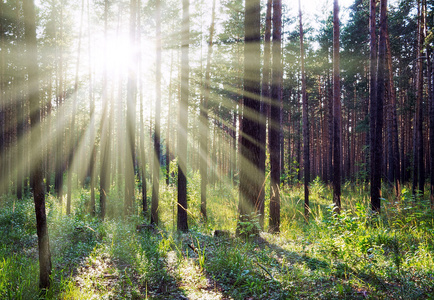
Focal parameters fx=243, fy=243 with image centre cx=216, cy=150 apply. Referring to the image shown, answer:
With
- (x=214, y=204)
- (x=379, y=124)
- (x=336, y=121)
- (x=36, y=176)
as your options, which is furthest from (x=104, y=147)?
(x=379, y=124)

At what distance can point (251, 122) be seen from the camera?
6.11 meters

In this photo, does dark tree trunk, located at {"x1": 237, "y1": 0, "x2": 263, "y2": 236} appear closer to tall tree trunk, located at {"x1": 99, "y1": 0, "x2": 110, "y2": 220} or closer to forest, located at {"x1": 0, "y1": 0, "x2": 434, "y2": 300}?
forest, located at {"x1": 0, "y1": 0, "x2": 434, "y2": 300}

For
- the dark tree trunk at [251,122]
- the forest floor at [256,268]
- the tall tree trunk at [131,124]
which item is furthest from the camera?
the tall tree trunk at [131,124]

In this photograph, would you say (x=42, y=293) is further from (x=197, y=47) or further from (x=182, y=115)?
(x=197, y=47)

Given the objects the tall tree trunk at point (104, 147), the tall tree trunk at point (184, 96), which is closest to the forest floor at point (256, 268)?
the tall tree trunk at point (184, 96)

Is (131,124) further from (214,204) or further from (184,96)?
(214,204)

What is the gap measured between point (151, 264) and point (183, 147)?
5.75 meters

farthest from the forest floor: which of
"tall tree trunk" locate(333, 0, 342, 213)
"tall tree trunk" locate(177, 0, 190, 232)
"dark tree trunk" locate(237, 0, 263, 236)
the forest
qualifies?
"tall tree trunk" locate(333, 0, 342, 213)

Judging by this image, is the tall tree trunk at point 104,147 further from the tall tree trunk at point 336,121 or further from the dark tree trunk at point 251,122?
the tall tree trunk at point 336,121

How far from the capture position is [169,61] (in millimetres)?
20047

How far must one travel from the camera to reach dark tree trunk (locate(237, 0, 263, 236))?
612 centimetres

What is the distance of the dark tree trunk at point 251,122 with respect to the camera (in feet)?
20.1

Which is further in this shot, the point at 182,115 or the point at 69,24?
the point at 69,24

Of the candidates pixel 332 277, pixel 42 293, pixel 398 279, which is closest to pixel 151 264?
pixel 42 293
